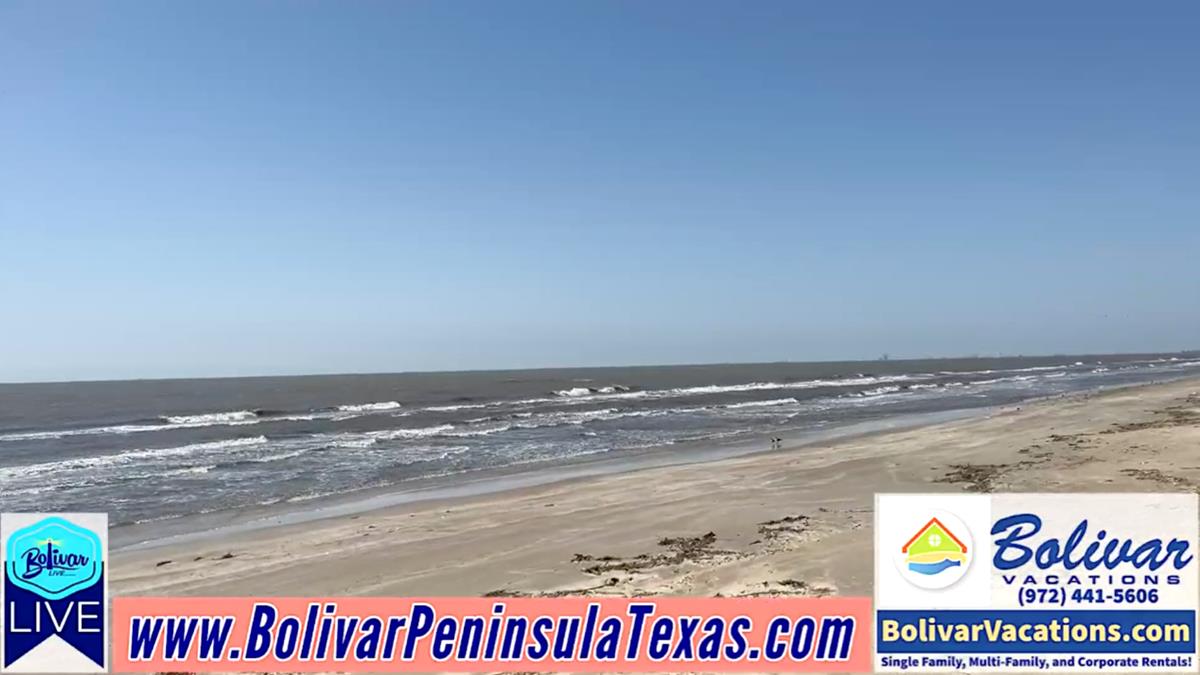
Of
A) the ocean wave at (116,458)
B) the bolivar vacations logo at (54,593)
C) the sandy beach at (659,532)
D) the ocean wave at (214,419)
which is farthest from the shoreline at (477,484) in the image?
the ocean wave at (214,419)

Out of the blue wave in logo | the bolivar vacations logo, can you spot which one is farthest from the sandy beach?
the bolivar vacations logo

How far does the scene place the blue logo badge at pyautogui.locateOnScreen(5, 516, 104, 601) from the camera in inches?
235

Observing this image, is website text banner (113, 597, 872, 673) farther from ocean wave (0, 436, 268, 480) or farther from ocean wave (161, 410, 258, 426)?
ocean wave (161, 410, 258, 426)

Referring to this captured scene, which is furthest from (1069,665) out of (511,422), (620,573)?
(511,422)

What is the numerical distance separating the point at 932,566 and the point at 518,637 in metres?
3.65

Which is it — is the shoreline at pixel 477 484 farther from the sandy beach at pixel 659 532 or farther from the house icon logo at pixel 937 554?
the house icon logo at pixel 937 554

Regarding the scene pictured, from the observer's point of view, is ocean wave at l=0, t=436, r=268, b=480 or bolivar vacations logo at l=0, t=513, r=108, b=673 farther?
ocean wave at l=0, t=436, r=268, b=480

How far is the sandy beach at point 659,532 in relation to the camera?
8.12 meters

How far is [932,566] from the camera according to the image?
586cm

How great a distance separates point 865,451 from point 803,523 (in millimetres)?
9944

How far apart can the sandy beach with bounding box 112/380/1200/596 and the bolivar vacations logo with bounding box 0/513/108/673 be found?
2440 mm

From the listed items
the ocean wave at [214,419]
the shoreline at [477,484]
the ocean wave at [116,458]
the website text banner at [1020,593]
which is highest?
the website text banner at [1020,593]

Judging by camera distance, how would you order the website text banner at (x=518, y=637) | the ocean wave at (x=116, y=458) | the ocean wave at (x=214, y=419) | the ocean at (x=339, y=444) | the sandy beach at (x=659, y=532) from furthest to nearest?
the ocean wave at (x=214, y=419) → the ocean wave at (x=116, y=458) → the ocean at (x=339, y=444) → the sandy beach at (x=659, y=532) → the website text banner at (x=518, y=637)

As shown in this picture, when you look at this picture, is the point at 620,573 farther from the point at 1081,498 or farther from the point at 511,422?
the point at 511,422
